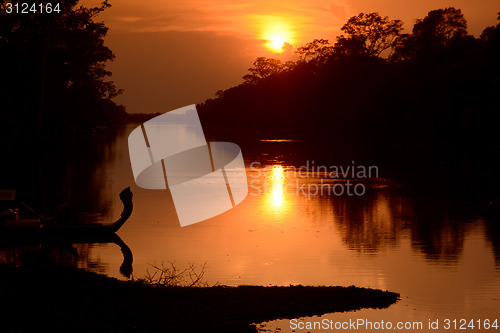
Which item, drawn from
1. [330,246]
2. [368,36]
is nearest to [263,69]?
[368,36]

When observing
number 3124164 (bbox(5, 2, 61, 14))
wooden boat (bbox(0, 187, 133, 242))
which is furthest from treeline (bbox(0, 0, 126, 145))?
wooden boat (bbox(0, 187, 133, 242))

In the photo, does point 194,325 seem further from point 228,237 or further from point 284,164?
point 284,164

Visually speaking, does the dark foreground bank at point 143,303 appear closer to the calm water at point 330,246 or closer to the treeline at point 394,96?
the calm water at point 330,246

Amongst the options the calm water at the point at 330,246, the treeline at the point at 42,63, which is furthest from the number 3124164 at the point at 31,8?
the calm water at the point at 330,246

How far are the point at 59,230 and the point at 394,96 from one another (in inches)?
2753

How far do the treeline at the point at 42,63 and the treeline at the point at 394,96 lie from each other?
89.1ft

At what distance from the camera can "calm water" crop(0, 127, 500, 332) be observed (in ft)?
56.3

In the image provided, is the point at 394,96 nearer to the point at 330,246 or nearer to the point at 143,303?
the point at 330,246

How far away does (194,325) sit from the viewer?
11883mm

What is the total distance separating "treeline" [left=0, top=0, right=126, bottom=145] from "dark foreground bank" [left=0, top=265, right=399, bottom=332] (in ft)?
127

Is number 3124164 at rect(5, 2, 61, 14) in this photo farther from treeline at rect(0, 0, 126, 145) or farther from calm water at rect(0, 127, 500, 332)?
calm water at rect(0, 127, 500, 332)

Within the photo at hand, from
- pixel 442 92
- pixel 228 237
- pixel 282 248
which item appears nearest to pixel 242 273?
pixel 282 248

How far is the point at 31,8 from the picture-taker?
5506cm

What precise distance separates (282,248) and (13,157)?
129 ft
